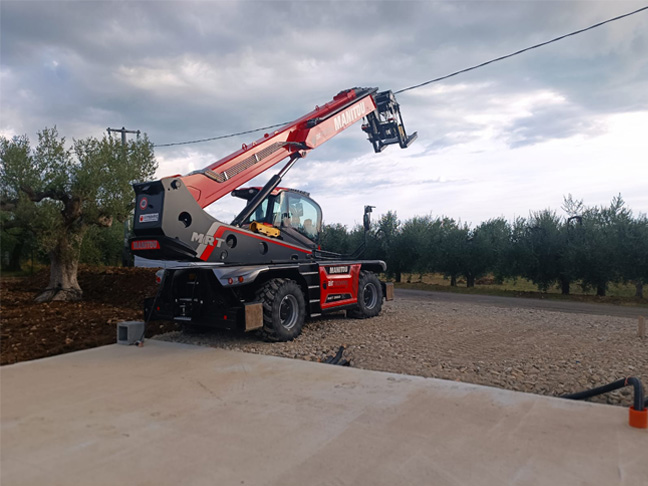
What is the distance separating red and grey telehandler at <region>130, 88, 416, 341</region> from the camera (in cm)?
739

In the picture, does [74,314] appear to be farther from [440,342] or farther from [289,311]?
[440,342]

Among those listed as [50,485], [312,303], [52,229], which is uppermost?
[52,229]

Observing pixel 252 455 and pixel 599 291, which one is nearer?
pixel 252 455

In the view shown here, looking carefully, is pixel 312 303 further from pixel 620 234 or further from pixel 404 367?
pixel 620 234

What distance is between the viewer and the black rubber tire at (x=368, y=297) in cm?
1073

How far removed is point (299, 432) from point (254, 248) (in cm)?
500

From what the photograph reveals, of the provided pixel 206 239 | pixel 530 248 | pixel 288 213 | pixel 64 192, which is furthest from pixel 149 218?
pixel 530 248

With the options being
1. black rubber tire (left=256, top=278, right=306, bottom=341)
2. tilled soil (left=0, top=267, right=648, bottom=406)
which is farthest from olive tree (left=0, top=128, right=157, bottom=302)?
black rubber tire (left=256, top=278, right=306, bottom=341)

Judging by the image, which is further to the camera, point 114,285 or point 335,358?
point 114,285

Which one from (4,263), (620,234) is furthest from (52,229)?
(620,234)

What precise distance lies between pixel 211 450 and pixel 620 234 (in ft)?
69.1

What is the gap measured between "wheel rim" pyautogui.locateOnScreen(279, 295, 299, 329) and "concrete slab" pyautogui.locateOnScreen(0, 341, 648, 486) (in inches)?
91.5

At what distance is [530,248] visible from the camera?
22.6 m

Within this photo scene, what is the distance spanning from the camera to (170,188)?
7.23 meters
